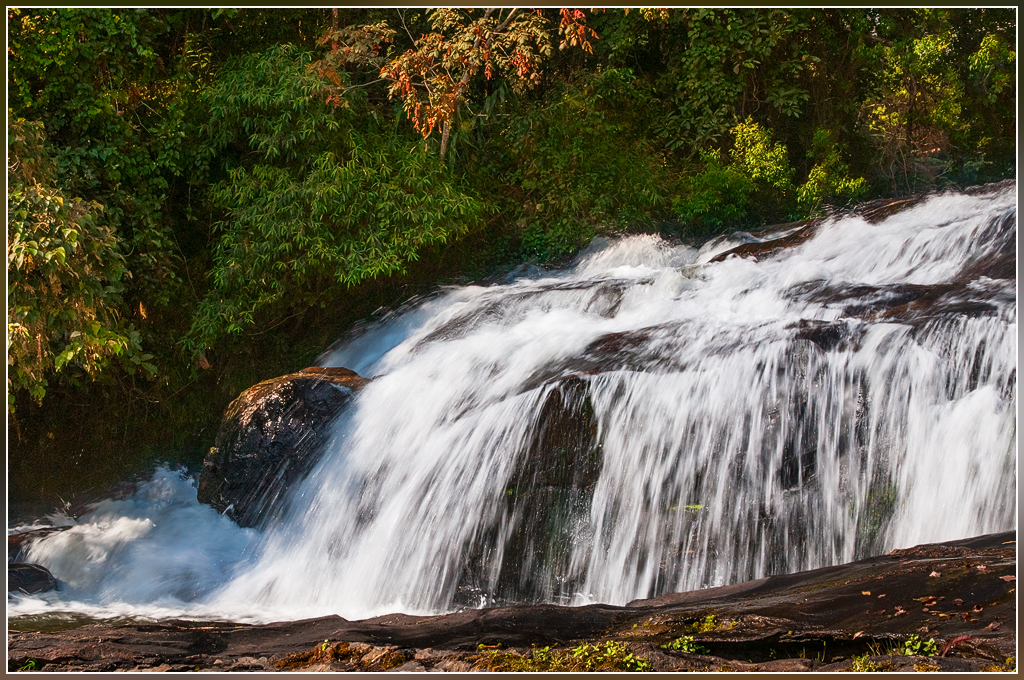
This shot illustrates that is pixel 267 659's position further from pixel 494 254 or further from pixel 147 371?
pixel 494 254

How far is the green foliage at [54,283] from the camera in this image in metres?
3.24

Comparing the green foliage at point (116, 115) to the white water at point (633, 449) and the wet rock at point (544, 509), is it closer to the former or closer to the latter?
the white water at point (633, 449)

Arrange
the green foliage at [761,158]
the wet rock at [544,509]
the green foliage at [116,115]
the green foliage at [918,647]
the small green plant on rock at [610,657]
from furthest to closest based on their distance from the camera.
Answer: the green foliage at [116,115] → the green foliage at [761,158] → the wet rock at [544,509] → the small green plant on rock at [610,657] → the green foliage at [918,647]

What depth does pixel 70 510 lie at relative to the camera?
10.9ft

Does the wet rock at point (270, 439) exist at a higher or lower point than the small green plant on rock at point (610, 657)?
higher

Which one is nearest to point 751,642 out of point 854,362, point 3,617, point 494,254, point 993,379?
point 854,362

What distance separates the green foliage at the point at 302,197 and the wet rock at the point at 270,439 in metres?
0.30

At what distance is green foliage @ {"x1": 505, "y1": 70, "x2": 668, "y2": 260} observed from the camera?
3363mm

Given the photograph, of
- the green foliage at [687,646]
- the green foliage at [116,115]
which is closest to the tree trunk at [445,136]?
the green foliage at [116,115]

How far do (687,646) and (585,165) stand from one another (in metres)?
1.86

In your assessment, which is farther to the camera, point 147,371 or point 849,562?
point 147,371

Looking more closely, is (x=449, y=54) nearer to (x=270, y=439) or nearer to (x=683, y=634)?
(x=270, y=439)

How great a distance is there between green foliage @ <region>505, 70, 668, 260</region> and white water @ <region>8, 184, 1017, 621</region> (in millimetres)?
136

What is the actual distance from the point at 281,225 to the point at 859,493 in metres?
2.47
